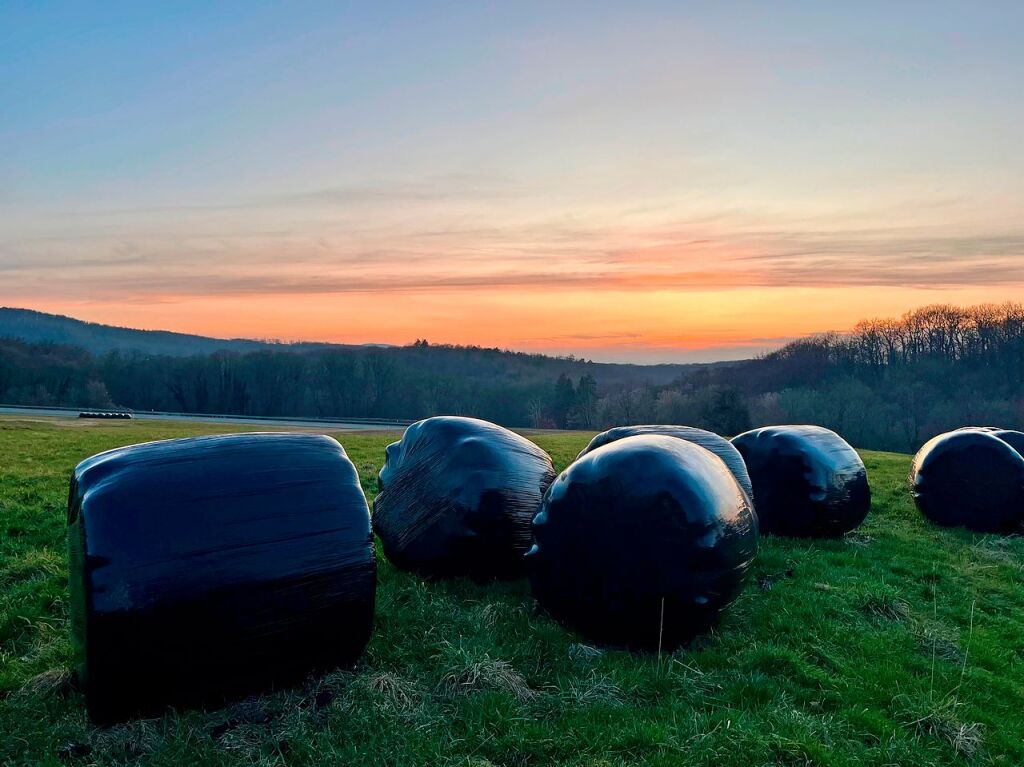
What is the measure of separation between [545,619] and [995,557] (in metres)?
7.68

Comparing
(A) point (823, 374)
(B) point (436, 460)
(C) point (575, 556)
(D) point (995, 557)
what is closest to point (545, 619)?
(C) point (575, 556)

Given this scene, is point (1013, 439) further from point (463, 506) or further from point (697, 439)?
point (463, 506)

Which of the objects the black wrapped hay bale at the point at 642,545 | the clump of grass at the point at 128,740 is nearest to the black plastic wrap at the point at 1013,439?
the black wrapped hay bale at the point at 642,545

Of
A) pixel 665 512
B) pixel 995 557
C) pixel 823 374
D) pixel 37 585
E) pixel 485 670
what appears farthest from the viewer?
pixel 823 374

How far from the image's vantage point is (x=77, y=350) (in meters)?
95.1

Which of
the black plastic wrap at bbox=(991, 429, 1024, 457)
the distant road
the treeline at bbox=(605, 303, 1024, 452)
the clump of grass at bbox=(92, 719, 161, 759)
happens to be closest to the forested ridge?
the treeline at bbox=(605, 303, 1024, 452)

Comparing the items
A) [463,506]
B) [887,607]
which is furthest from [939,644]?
[463,506]

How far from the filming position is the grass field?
16.3 ft

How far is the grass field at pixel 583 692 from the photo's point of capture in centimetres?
498

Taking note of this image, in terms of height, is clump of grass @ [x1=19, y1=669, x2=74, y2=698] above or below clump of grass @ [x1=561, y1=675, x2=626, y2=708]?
above

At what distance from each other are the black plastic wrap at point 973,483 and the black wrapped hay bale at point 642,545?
7850mm

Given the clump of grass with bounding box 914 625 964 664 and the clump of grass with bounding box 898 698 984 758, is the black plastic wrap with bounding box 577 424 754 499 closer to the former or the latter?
the clump of grass with bounding box 914 625 964 664

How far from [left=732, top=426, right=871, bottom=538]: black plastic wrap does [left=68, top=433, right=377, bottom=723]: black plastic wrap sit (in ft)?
24.4

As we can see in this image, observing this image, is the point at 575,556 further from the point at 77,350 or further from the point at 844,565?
the point at 77,350
